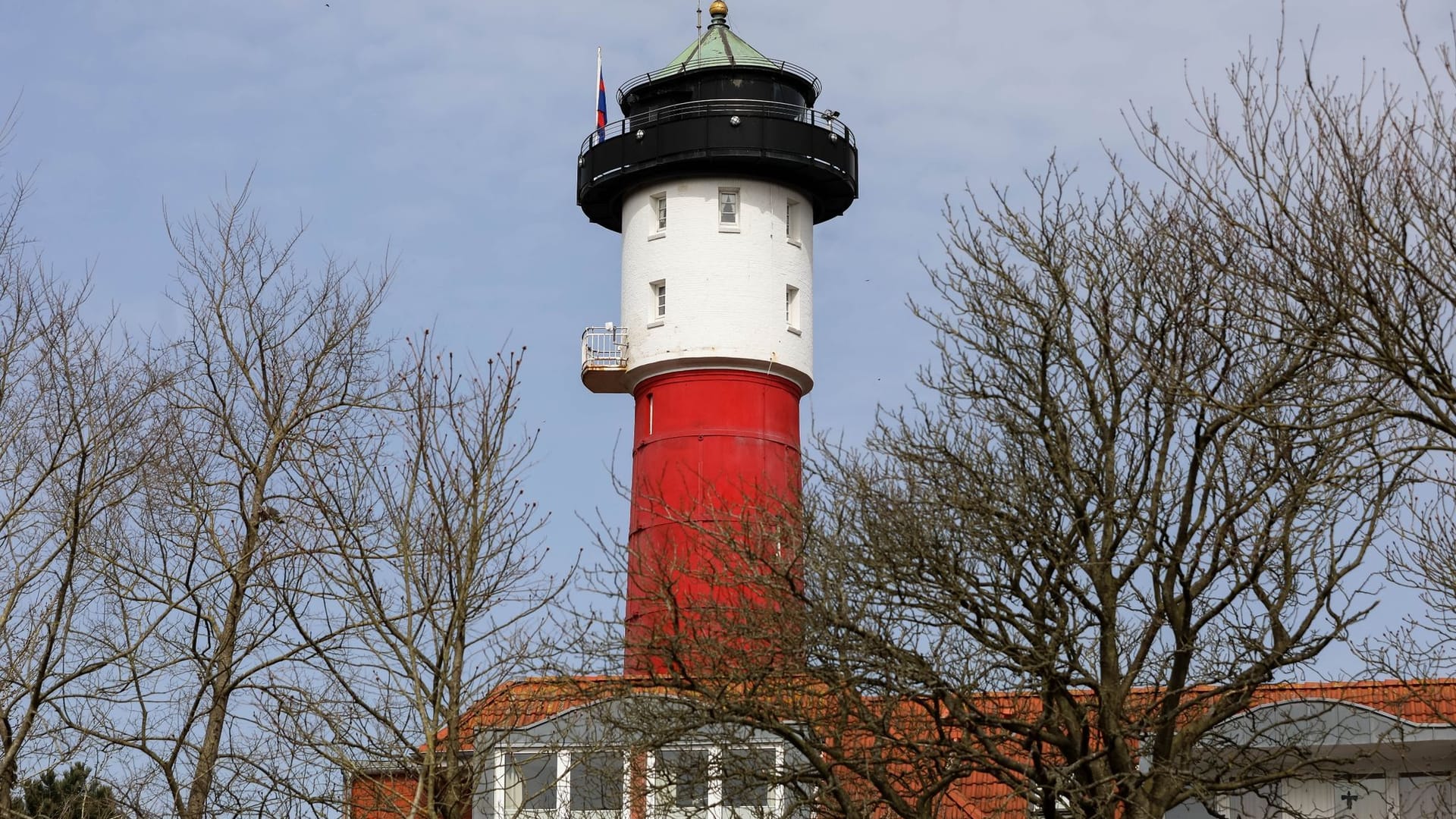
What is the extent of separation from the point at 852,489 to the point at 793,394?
56.0 ft

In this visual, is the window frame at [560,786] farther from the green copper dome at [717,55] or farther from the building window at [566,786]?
the green copper dome at [717,55]

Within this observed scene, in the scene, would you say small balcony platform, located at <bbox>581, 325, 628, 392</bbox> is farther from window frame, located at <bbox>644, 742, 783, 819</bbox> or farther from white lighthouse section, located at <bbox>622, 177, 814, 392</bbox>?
window frame, located at <bbox>644, 742, 783, 819</bbox>

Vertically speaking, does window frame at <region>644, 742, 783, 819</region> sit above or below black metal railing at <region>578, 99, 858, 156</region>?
below

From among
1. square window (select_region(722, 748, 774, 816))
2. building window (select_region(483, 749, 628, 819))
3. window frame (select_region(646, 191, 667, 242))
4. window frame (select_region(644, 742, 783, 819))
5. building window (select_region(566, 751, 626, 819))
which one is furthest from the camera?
window frame (select_region(646, 191, 667, 242))

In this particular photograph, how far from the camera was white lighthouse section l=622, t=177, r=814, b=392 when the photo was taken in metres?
35.2

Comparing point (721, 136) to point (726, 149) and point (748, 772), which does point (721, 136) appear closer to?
point (726, 149)

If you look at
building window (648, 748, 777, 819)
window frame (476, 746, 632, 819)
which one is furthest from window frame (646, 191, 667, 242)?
building window (648, 748, 777, 819)

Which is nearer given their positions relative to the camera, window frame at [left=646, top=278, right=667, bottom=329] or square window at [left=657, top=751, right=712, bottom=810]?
square window at [left=657, top=751, right=712, bottom=810]

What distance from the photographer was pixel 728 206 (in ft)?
119

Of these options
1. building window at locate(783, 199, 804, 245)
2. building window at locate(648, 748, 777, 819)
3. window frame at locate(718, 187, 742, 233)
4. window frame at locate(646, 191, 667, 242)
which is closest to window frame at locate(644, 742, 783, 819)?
building window at locate(648, 748, 777, 819)

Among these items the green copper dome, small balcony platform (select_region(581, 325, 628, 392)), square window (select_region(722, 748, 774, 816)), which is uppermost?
the green copper dome

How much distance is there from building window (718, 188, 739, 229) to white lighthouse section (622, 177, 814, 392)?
0.01 metres

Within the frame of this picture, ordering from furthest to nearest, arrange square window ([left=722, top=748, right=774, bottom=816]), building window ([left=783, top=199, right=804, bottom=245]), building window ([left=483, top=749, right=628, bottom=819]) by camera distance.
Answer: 1. building window ([left=783, top=199, right=804, bottom=245])
2. square window ([left=722, top=748, right=774, bottom=816])
3. building window ([left=483, top=749, right=628, bottom=819])

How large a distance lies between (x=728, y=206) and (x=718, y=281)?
1.70 m
